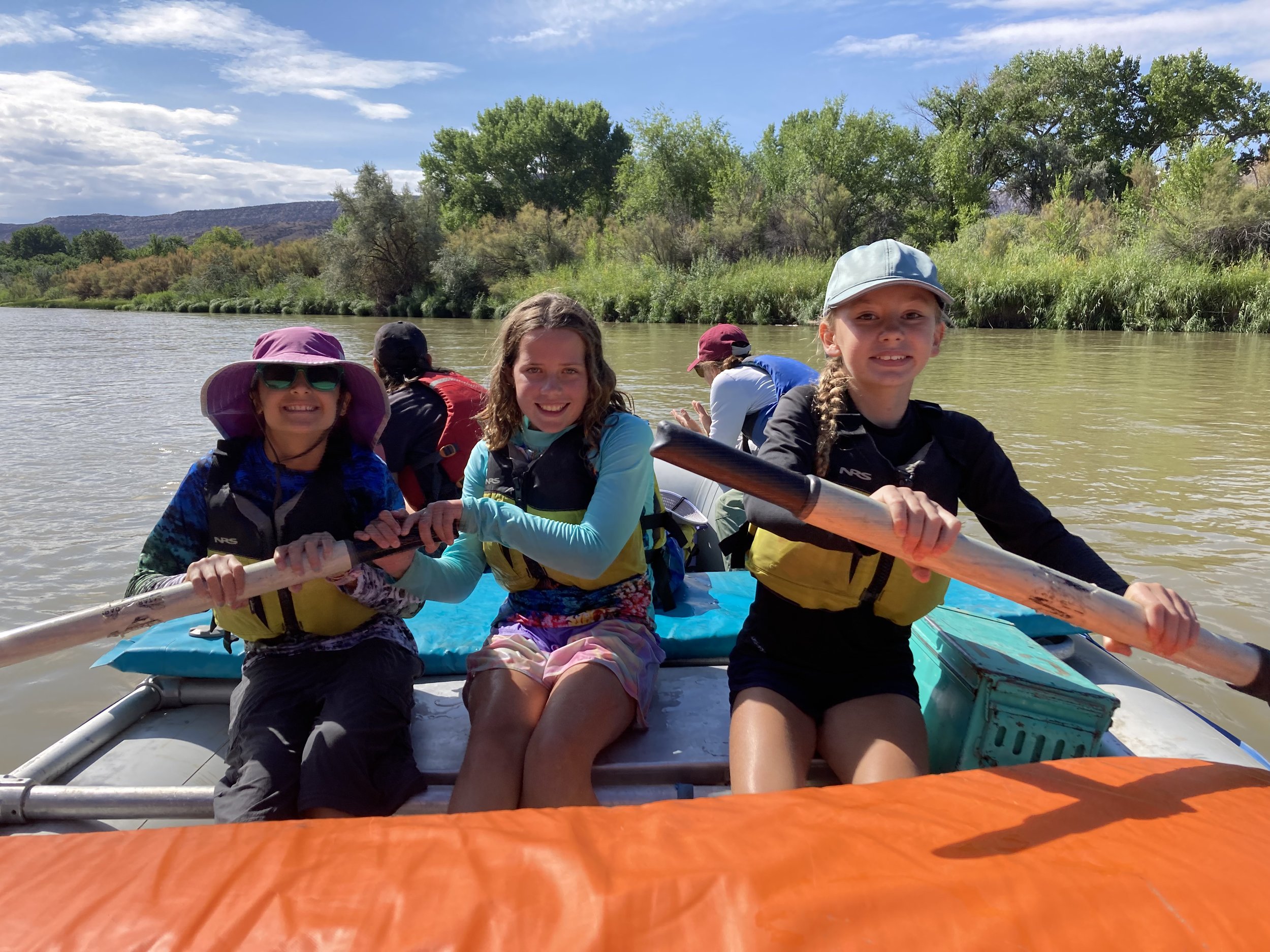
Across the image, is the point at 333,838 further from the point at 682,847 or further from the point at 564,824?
the point at 682,847

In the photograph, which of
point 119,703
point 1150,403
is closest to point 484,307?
point 1150,403

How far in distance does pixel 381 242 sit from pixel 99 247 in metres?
49.2

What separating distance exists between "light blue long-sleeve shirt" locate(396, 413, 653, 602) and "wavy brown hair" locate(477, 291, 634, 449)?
33 mm

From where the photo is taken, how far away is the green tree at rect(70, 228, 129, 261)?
6656 cm

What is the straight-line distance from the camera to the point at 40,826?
1.64m

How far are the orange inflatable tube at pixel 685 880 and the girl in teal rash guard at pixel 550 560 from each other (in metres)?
0.47

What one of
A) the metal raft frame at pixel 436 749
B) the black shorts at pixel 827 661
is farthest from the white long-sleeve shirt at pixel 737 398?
the black shorts at pixel 827 661

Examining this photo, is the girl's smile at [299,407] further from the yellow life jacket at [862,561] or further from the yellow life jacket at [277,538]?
the yellow life jacket at [862,561]

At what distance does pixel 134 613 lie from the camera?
144cm

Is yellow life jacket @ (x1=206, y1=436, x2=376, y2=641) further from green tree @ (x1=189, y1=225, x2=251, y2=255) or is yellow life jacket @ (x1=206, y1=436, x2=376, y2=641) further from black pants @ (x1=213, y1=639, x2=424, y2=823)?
green tree @ (x1=189, y1=225, x2=251, y2=255)

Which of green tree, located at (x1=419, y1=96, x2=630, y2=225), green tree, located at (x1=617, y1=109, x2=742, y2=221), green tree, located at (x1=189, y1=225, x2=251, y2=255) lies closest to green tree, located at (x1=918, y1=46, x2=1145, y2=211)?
green tree, located at (x1=617, y1=109, x2=742, y2=221)

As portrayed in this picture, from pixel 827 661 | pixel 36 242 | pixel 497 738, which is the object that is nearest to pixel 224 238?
pixel 36 242

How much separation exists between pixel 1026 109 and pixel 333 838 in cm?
3980

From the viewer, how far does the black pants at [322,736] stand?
5.04 feet
